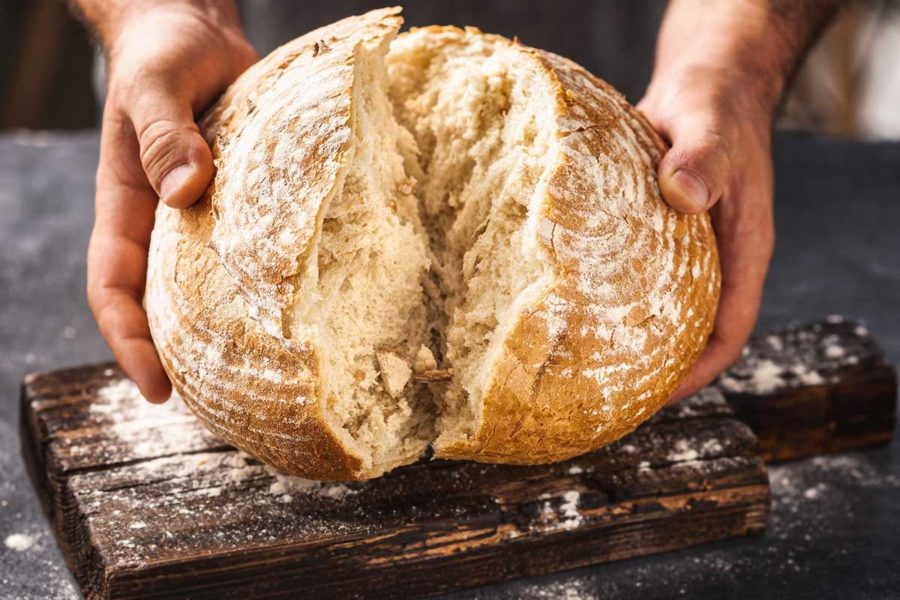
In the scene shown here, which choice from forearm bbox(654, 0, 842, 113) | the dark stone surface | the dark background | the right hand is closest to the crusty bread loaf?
the right hand

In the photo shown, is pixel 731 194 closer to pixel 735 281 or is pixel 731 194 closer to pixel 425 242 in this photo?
pixel 735 281

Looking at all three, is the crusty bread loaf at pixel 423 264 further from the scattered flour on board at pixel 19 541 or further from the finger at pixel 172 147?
the scattered flour on board at pixel 19 541

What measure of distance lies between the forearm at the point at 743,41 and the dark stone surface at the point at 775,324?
30.2 inches

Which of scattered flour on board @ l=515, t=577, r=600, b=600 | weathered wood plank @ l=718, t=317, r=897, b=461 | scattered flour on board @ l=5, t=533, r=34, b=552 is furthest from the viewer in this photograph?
weathered wood plank @ l=718, t=317, r=897, b=461

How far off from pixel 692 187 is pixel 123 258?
1150mm

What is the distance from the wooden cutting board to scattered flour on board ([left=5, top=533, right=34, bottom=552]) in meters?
0.07

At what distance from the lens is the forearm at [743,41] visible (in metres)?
2.34

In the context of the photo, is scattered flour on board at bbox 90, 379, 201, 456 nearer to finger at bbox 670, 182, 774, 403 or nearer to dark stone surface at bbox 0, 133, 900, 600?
dark stone surface at bbox 0, 133, 900, 600

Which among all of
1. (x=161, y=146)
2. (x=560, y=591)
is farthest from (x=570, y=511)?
(x=161, y=146)

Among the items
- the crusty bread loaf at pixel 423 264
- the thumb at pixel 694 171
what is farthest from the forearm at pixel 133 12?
the thumb at pixel 694 171

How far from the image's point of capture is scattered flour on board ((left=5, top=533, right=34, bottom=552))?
203 cm

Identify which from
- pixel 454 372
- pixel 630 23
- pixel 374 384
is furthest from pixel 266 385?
pixel 630 23

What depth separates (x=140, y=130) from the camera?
199 cm

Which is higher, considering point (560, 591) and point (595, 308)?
point (595, 308)
